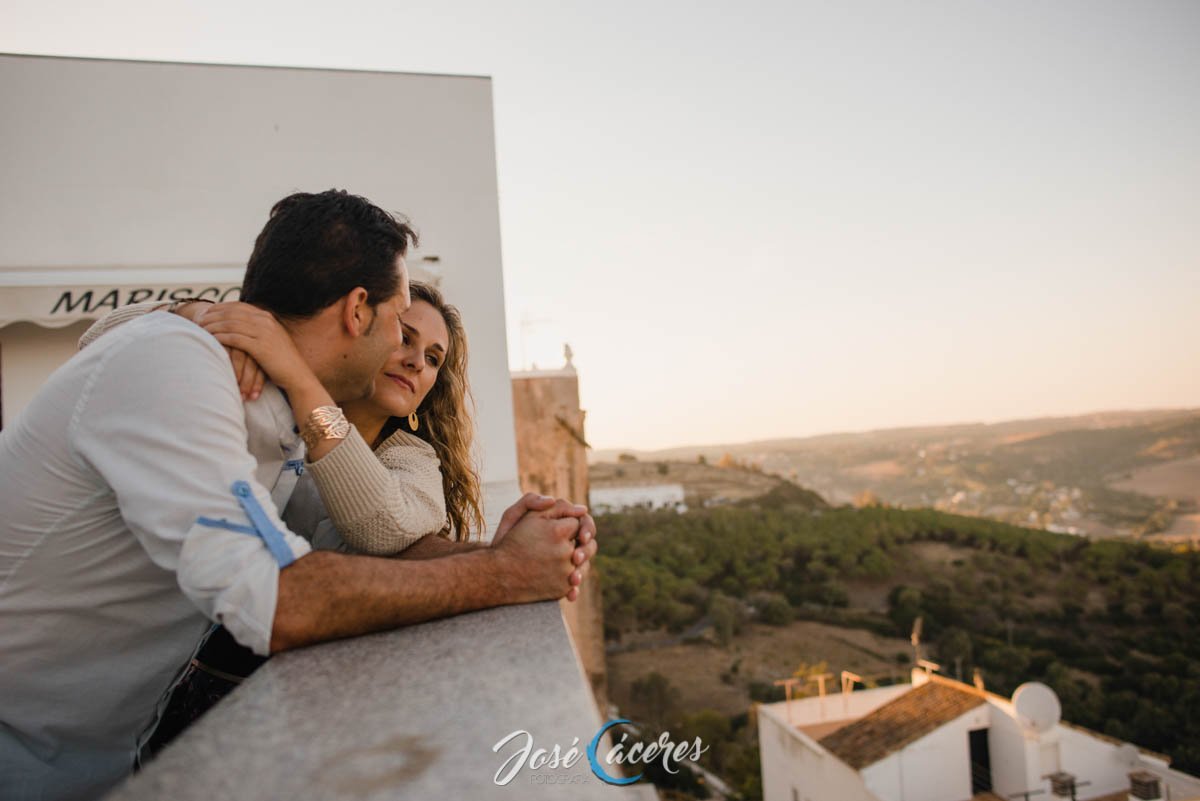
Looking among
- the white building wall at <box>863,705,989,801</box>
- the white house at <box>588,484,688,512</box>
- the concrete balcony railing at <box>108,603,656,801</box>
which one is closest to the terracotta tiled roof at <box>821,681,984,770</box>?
the white building wall at <box>863,705,989,801</box>

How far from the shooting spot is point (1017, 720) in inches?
714

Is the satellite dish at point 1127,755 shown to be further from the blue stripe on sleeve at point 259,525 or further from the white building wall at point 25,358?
the blue stripe on sleeve at point 259,525

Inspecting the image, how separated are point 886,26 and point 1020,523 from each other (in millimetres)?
31649

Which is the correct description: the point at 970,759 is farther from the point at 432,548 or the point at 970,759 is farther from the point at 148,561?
the point at 148,561

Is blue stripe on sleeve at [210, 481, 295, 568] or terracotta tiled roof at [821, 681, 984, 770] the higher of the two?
blue stripe on sleeve at [210, 481, 295, 568]

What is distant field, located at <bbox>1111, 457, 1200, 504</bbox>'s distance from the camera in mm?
41781

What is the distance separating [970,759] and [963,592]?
2276 centimetres

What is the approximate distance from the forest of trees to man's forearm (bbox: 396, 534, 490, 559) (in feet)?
90.1

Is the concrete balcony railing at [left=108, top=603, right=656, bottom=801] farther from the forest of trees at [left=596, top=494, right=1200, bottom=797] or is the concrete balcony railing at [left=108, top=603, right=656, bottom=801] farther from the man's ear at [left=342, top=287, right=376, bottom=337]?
the forest of trees at [left=596, top=494, right=1200, bottom=797]

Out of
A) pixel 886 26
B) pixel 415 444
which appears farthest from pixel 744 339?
pixel 415 444

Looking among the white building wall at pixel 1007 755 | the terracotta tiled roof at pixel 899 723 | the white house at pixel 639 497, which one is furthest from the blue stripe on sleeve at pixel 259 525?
the white house at pixel 639 497

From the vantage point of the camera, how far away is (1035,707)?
58.4 ft

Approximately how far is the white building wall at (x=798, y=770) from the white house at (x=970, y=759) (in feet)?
0.09

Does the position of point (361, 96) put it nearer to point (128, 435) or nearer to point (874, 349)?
point (128, 435)
